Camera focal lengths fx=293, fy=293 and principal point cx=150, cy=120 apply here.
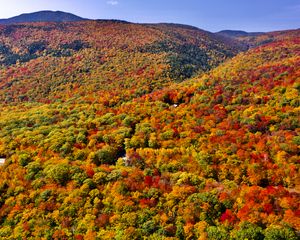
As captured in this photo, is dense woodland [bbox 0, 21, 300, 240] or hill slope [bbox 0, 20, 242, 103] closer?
dense woodland [bbox 0, 21, 300, 240]

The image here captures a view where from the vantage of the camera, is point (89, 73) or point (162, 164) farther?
point (89, 73)

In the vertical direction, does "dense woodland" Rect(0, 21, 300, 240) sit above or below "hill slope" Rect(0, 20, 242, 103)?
below

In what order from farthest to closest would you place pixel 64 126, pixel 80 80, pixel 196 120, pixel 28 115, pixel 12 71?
pixel 12 71, pixel 80 80, pixel 28 115, pixel 64 126, pixel 196 120

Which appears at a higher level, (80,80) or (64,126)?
(80,80)

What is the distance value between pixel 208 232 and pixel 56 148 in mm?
47236

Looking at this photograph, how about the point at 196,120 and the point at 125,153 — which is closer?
the point at 125,153

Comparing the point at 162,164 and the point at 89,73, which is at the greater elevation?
the point at 89,73

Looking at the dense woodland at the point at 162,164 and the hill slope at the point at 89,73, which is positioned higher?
the hill slope at the point at 89,73

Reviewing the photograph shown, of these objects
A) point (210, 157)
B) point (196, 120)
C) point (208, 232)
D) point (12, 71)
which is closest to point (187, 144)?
point (210, 157)

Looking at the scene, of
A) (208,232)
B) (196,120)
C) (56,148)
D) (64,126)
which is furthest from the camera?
(64,126)

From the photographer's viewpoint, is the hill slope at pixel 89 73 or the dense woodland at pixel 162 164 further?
the hill slope at pixel 89 73

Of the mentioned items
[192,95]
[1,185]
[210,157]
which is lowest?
[1,185]

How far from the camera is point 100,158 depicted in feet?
234

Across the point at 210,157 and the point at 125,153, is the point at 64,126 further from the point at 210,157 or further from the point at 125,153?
the point at 210,157
